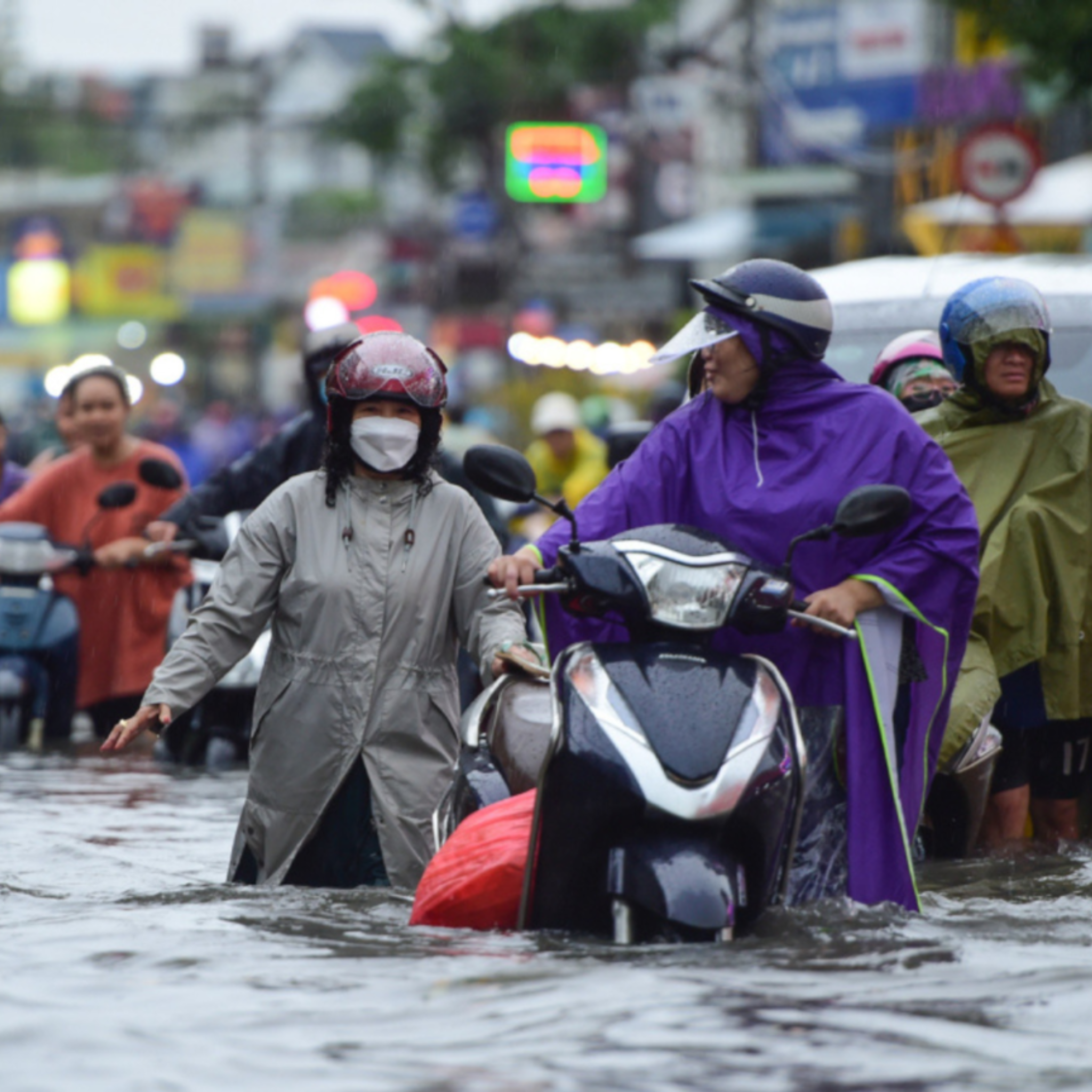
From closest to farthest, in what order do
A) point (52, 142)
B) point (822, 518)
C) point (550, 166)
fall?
point (822, 518), point (550, 166), point (52, 142)

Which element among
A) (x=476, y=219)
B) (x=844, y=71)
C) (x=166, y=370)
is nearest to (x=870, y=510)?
(x=166, y=370)

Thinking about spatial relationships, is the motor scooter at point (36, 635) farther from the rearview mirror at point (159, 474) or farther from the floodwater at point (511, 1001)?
the floodwater at point (511, 1001)

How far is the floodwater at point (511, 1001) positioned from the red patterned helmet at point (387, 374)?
125cm

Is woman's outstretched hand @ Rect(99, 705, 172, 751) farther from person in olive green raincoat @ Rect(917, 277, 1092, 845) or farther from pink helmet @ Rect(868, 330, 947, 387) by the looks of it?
pink helmet @ Rect(868, 330, 947, 387)

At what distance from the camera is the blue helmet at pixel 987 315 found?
7172 millimetres

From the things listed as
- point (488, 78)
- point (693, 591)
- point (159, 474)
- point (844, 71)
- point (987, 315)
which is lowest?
point (693, 591)

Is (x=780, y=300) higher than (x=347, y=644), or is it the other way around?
(x=780, y=300)

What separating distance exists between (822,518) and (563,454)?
1157 cm

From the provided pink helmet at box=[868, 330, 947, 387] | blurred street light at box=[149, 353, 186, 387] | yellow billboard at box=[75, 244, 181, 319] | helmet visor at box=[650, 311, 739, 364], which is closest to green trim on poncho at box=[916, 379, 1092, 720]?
pink helmet at box=[868, 330, 947, 387]

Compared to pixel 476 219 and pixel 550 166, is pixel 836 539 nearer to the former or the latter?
pixel 550 166

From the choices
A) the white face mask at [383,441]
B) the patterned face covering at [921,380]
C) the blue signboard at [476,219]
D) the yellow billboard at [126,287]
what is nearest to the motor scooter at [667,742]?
the white face mask at [383,441]

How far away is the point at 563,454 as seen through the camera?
17016 mm

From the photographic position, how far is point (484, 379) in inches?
2056

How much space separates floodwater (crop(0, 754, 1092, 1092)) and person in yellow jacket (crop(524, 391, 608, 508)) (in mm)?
9865
